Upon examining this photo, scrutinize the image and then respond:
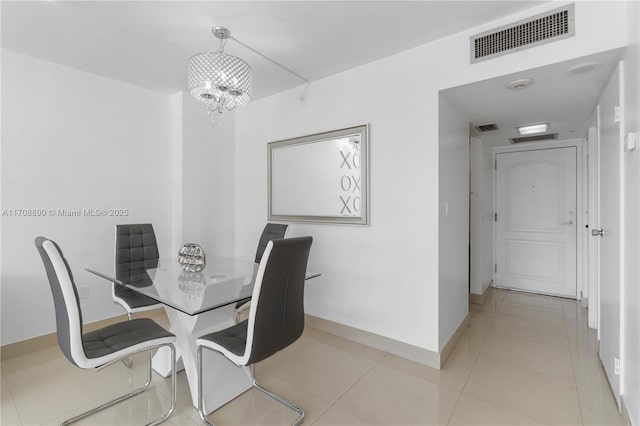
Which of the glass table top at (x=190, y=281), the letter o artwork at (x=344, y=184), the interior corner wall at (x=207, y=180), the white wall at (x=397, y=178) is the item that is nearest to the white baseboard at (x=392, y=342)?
the white wall at (x=397, y=178)

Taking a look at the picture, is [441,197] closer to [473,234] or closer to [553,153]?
[473,234]

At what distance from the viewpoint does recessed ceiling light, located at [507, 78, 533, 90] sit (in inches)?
87.1

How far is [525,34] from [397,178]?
4.13 ft

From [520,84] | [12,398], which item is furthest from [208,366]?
[520,84]

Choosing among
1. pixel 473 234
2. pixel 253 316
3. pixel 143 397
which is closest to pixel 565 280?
pixel 473 234

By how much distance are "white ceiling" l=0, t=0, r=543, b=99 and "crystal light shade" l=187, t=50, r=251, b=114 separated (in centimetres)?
33

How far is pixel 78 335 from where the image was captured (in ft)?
4.84

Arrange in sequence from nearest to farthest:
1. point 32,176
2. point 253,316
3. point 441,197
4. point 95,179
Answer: point 253,316 < point 441,197 < point 32,176 < point 95,179

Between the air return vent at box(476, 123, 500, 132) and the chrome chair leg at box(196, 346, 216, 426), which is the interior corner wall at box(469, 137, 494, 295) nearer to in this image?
the air return vent at box(476, 123, 500, 132)

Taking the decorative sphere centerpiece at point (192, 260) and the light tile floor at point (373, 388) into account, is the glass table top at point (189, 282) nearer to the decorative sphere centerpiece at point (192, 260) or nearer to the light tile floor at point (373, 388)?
the decorative sphere centerpiece at point (192, 260)

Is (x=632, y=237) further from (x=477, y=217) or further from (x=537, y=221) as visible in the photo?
(x=537, y=221)

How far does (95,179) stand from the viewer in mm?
3053

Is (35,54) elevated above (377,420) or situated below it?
above

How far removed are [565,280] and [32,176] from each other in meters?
6.11
